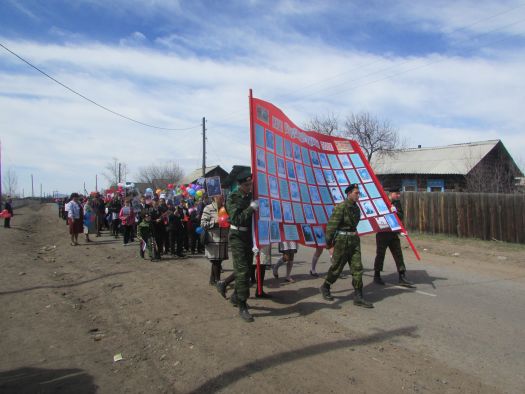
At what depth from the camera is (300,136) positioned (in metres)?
7.32

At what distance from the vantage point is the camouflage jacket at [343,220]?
6.41 meters

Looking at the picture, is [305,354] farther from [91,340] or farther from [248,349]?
[91,340]

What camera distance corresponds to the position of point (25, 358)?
445 cm

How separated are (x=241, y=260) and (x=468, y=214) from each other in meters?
13.2

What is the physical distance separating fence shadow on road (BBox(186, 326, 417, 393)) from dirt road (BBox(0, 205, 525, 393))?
0.06 ft

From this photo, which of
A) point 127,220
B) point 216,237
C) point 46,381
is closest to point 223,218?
point 216,237

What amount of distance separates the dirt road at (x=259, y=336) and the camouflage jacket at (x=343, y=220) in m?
1.16

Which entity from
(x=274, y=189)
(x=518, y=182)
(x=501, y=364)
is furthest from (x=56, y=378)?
(x=518, y=182)

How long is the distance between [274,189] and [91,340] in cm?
336

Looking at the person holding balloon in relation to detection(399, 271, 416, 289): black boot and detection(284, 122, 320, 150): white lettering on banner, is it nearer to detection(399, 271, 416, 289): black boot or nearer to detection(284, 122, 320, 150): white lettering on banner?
detection(284, 122, 320, 150): white lettering on banner

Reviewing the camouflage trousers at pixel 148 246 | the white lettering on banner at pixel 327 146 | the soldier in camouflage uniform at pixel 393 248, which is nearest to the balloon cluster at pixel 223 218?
the white lettering on banner at pixel 327 146

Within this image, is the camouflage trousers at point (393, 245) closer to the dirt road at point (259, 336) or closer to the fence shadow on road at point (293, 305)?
the dirt road at point (259, 336)

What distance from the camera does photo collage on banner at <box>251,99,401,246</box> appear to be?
20.2ft

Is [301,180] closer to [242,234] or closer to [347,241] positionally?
[347,241]
